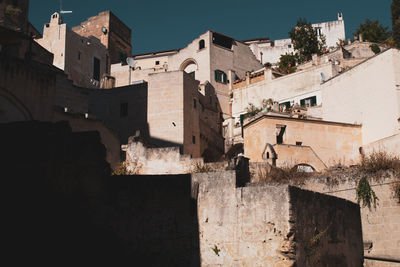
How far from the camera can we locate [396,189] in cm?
1731

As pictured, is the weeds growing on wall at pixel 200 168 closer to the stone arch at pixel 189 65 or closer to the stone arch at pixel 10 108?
the stone arch at pixel 10 108

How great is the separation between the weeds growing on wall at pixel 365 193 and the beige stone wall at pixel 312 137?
12.3m

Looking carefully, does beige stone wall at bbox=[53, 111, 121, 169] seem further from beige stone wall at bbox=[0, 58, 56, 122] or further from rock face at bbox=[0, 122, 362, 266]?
rock face at bbox=[0, 122, 362, 266]

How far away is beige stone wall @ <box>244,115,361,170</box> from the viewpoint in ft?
102

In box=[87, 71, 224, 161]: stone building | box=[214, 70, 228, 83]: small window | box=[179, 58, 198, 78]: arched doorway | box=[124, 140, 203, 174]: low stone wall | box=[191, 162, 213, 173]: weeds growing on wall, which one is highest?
box=[179, 58, 198, 78]: arched doorway

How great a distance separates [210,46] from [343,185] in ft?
116

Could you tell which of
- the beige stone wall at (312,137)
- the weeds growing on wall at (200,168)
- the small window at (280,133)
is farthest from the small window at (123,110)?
the weeds growing on wall at (200,168)

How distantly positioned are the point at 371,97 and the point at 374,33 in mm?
31458

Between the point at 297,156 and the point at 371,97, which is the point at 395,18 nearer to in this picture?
the point at 371,97

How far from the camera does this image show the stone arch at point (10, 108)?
2011 centimetres

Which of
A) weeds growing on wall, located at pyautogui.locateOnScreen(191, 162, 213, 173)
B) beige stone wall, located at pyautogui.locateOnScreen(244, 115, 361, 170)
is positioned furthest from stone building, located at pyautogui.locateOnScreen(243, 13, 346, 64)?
weeds growing on wall, located at pyautogui.locateOnScreen(191, 162, 213, 173)

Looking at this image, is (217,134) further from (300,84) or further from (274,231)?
(274,231)

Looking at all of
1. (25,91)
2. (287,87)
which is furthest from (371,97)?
(25,91)

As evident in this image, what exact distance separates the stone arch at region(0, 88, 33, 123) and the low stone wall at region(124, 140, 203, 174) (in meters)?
5.49
